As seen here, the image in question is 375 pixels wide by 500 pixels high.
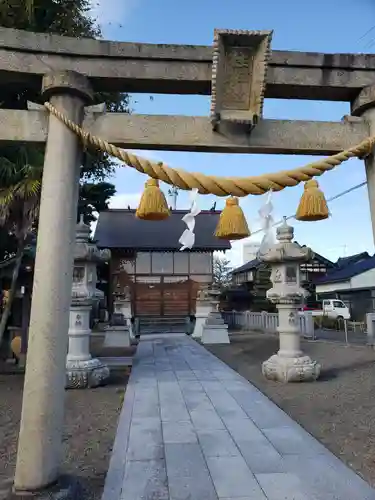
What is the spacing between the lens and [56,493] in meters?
2.90

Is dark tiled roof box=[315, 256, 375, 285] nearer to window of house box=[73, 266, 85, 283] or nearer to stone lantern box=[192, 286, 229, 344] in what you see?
stone lantern box=[192, 286, 229, 344]

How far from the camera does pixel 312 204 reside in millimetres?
3494

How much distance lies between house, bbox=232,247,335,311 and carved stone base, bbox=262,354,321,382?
1185 centimetres

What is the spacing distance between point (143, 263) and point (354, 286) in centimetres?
1876

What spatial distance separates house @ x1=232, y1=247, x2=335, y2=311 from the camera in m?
24.4

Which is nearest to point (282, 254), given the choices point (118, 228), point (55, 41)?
point (55, 41)

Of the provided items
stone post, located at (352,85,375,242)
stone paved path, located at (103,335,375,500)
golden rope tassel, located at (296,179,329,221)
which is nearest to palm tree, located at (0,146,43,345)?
stone paved path, located at (103,335,375,500)

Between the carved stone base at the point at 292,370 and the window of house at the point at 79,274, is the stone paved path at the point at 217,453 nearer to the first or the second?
the carved stone base at the point at 292,370

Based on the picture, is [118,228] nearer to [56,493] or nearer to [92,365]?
[92,365]

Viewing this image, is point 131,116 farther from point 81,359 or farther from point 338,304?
point 338,304

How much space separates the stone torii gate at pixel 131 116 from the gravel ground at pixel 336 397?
2836 mm

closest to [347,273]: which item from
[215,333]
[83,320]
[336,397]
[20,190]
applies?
[215,333]

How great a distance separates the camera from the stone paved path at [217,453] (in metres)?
3.42

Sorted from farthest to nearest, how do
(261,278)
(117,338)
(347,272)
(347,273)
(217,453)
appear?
(347,272)
(347,273)
(261,278)
(117,338)
(217,453)
